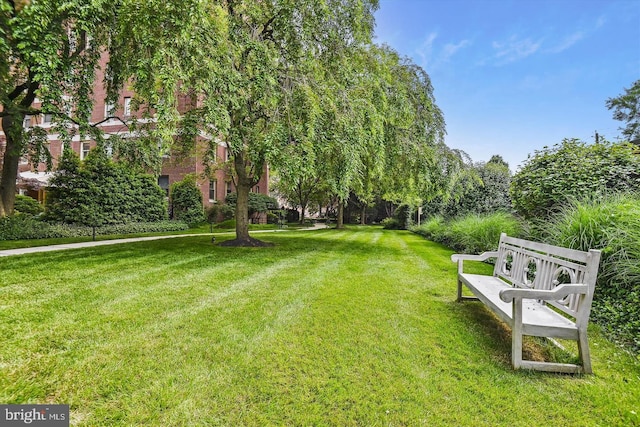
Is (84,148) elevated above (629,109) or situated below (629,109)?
below

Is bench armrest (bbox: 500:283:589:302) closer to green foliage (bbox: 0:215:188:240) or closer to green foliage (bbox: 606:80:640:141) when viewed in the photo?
green foliage (bbox: 0:215:188:240)

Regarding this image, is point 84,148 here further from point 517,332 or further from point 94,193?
point 517,332

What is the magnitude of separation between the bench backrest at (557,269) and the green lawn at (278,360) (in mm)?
528

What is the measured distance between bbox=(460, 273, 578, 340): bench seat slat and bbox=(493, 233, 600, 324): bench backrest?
0.32 ft

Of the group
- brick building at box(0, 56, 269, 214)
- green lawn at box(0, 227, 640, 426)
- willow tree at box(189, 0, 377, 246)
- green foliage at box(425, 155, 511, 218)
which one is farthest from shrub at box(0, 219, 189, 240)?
green foliage at box(425, 155, 511, 218)

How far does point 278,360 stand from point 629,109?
3913cm

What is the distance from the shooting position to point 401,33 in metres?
11.4

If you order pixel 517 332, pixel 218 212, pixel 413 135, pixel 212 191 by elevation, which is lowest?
pixel 517 332

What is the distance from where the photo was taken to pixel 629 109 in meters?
27.1

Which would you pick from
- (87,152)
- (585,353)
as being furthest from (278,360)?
(87,152)

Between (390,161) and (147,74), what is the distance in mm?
6379

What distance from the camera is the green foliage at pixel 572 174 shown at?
530cm

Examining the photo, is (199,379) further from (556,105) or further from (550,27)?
(556,105)

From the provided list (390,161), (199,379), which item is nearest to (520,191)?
(390,161)
